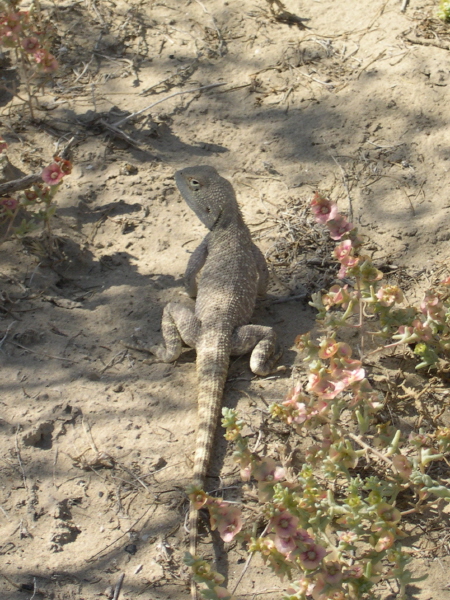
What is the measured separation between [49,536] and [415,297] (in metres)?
2.81

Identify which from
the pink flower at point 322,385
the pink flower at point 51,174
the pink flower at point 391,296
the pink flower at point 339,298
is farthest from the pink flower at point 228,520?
the pink flower at point 51,174

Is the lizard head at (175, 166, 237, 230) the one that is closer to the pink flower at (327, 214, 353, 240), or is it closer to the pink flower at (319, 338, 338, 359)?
the pink flower at (327, 214, 353, 240)

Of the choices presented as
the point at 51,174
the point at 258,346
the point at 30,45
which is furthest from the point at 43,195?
the point at 258,346

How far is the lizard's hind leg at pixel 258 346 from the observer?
4078 millimetres

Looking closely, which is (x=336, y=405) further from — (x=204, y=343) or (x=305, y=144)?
(x=305, y=144)

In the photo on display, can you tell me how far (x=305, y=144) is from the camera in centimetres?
570

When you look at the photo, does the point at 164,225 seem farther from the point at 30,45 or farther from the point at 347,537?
the point at 347,537

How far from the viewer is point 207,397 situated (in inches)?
151

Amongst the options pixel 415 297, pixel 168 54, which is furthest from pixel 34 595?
pixel 168 54

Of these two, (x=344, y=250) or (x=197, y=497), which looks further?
(x=344, y=250)

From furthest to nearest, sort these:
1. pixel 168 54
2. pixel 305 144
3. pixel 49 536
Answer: pixel 168 54 → pixel 305 144 → pixel 49 536

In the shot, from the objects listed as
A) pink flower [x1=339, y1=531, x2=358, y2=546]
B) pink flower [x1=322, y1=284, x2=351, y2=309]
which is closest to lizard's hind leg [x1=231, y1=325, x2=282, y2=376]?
pink flower [x1=322, y1=284, x2=351, y2=309]

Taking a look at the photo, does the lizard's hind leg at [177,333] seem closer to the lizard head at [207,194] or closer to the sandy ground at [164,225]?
the sandy ground at [164,225]

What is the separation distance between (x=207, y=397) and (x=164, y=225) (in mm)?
1869
